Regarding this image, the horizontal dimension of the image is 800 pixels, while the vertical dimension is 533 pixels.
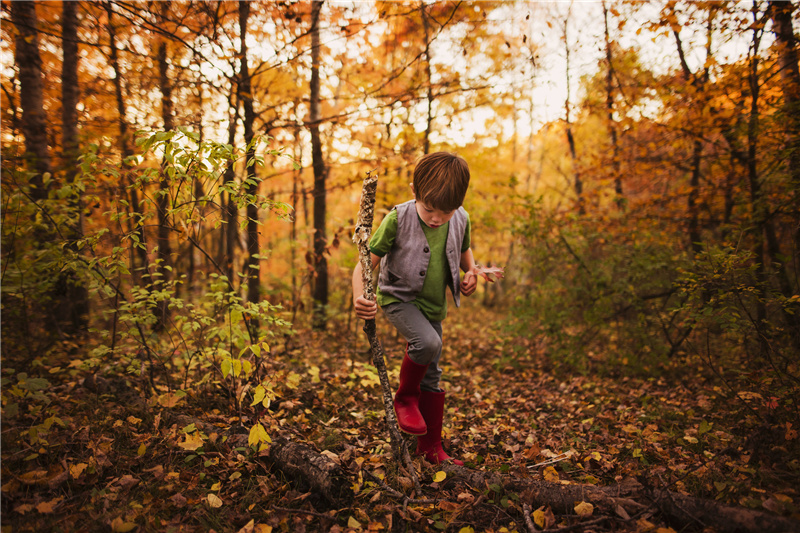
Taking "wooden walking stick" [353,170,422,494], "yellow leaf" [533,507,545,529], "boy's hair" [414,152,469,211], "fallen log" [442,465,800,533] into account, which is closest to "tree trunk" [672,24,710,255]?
"fallen log" [442,465,800,533]

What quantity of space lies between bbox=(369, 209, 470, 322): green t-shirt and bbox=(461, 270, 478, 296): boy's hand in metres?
0.13

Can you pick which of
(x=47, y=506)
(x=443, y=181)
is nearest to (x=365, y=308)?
(x=443, y=181)

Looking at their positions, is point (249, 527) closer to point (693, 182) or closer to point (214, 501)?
point (214, 501)

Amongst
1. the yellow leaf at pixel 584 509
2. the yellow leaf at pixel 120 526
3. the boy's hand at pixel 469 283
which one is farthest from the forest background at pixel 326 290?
the boy's hand at pixel 469 283

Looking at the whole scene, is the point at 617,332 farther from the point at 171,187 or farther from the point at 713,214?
the point at 171,187

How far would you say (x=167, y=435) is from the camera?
252 centimetres

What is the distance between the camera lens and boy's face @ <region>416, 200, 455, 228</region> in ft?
7.71

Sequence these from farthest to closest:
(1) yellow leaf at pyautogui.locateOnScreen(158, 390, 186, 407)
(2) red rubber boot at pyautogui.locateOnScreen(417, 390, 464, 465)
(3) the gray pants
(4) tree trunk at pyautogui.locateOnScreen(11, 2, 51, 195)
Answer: (4) tree trunk at pyautogui.locateOnScreen(11, 2, 51, 195) < (1) yellow leaf at pyautogui.locateOnScreen(158, 390, 186, 407) < (2) red rubber boot at pyautogui.locateOnScreen(417, 390, 464, 465) < (3) the gray pants

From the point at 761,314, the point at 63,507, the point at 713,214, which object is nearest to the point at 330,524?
the point at 63,507

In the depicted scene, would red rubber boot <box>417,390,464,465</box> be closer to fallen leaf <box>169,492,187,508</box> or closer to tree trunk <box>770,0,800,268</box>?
fallen leaf <box>169,492,187,508</box>

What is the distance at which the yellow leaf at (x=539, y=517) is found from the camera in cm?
196

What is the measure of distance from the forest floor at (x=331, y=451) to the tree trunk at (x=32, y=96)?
189cm

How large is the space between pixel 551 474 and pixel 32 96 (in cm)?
608

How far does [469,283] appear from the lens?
2471 millimetres
